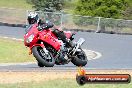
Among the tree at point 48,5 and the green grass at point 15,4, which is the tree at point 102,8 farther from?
the green grass at point 15,4

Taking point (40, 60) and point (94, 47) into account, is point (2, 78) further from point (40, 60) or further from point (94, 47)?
point (94, 47)

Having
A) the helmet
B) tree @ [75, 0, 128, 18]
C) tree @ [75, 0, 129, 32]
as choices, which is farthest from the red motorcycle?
tree @ [75, 0, 129, 32]

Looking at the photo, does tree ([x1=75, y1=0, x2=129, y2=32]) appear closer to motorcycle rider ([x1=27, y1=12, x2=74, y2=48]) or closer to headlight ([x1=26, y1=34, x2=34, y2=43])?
motorcycle rider ([x1=27, y1=12, x2=74, y2=48])

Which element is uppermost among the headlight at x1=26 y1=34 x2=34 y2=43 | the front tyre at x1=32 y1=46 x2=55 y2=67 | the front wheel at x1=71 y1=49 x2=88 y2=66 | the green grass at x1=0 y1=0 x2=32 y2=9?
the headlight at x1=26 y1=34 x2=34 y2=43

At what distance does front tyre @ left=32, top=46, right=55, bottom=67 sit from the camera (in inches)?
243

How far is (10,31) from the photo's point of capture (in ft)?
149

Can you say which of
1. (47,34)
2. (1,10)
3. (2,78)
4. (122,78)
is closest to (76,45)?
(47,34)

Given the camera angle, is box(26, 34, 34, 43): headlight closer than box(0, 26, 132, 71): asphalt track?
Yes

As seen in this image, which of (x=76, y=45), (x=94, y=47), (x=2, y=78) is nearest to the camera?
(x=76, y=45)

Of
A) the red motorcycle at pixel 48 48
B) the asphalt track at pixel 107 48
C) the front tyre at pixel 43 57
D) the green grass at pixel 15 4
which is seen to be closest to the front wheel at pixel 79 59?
the red motorcycle at pixel 48 48

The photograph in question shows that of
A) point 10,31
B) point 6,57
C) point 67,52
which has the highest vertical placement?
point 67,52

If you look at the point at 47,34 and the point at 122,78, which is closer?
the point at 122,78

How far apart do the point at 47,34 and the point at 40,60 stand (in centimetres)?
39

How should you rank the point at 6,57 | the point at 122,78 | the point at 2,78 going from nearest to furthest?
the point at 122,78 → the point at 2,78 → the point at 6,57
